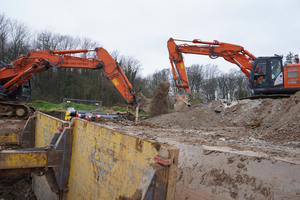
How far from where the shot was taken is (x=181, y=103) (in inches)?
495

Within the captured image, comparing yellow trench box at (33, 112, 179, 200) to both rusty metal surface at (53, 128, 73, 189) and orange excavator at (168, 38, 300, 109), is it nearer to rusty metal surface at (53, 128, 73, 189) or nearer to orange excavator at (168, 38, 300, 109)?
rusty metal surface at (53, 128, 73, 189)

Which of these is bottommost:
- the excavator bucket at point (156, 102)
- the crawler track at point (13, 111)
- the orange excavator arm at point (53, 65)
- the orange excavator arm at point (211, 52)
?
the crawler track at point (13, 111)

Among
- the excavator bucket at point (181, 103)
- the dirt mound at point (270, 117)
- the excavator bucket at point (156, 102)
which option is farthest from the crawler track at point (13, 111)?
the dirt mound at point (270, 117)

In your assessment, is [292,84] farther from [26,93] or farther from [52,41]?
[52,41]

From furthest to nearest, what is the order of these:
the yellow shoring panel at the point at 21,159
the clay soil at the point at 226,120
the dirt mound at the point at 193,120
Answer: the dirt mound at the point at 193,120, the clay soil at the point at 226,120, the yellow shoring panel at the point at 21,159

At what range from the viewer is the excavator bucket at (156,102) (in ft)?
37.9

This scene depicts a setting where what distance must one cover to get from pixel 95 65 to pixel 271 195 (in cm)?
964

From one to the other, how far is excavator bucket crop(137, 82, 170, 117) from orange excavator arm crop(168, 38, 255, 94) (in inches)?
83.7

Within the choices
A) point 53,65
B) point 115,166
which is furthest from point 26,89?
point 115,166

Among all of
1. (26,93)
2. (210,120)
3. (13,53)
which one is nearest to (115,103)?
(13,53)

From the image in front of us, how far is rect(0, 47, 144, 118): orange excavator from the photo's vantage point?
10.2 metres

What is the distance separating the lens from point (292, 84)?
35.8ft

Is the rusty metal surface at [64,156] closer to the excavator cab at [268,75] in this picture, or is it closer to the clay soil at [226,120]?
the clay soil at [226,120]

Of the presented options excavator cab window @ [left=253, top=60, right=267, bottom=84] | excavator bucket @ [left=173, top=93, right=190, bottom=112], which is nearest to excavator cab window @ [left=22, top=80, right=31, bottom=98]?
excavator bucket @ [left=173, top=93, right=190, bottom=112]
